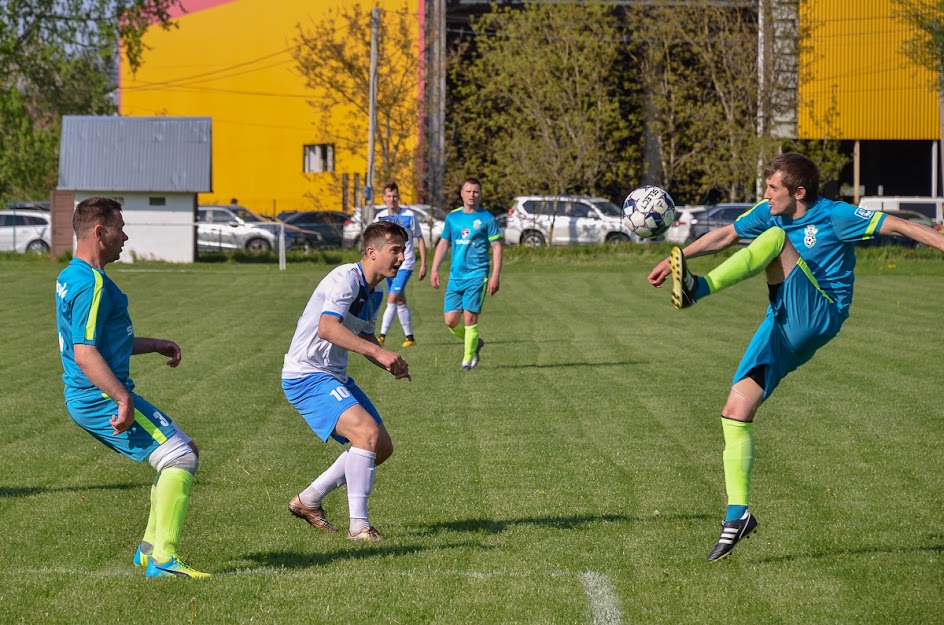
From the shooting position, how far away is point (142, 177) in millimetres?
34719

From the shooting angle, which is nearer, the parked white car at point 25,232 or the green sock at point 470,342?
the green sock at point 470,342

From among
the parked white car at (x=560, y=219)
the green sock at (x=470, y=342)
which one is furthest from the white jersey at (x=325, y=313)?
the parked white car at (x=560, y=219)

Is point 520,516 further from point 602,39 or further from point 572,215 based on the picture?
point 602,39

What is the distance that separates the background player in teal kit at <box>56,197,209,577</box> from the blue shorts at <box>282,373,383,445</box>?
2.77 feet

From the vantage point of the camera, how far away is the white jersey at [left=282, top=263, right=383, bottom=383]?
6023mm

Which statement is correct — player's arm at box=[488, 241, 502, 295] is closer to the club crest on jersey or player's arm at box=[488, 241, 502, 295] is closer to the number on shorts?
the number on shorts

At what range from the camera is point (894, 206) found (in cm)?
3766

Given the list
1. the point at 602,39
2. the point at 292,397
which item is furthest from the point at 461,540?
the point at 602,39

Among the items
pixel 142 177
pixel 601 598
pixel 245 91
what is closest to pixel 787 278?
pixel 601 598

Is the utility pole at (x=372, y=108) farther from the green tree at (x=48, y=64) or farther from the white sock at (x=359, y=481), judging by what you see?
the white sock at (x=359, y=481)

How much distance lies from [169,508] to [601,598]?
6.42 ft

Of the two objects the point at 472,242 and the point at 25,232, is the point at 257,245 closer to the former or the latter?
the point at 25,232

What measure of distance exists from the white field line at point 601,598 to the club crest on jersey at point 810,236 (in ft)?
6.45

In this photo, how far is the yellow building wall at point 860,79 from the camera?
1697 inches
